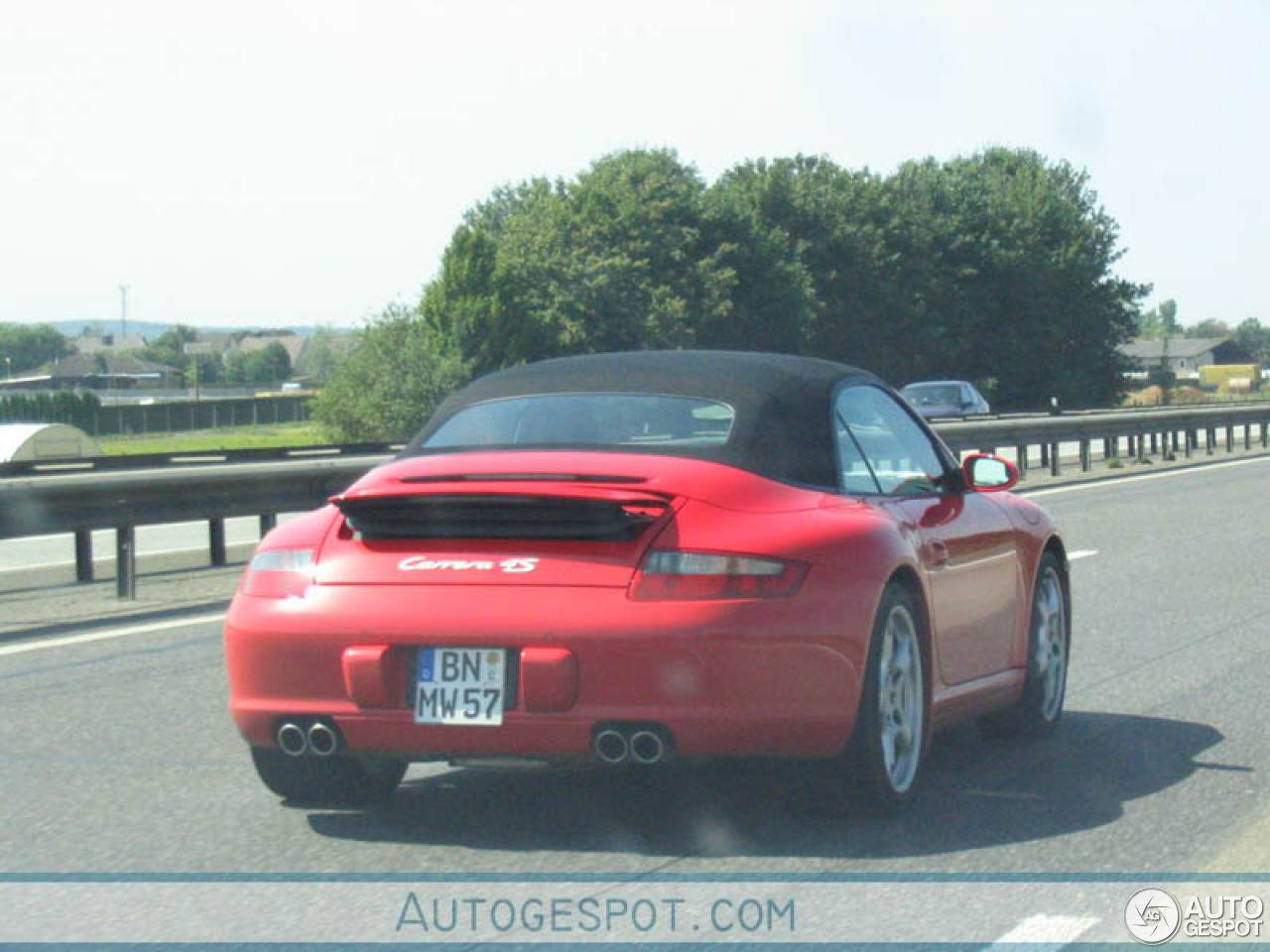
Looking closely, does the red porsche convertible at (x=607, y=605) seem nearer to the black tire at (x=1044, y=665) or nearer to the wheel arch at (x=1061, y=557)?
the black tire at (x=1044, y=665)

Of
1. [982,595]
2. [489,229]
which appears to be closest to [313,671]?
[982,595]

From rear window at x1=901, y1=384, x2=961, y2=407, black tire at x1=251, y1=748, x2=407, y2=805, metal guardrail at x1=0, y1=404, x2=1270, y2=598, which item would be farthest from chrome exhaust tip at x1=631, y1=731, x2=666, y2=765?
rear window at x1=901, y1=384, x2=961, y2=407

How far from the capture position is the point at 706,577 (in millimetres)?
5438

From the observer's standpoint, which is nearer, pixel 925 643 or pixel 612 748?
pixel 612 748

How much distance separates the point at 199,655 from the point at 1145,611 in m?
5.24

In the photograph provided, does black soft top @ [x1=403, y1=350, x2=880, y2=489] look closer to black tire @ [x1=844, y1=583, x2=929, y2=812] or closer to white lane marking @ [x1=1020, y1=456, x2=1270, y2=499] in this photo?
black tire @ [x1=844, y1=583, x2=929, y2=812]

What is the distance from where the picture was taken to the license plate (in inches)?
213

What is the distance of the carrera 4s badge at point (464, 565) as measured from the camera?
5.47 m

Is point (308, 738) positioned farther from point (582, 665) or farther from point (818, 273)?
point (818, 273)

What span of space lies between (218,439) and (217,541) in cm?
7449

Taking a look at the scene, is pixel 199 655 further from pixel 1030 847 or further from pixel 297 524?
pixel 1030 847

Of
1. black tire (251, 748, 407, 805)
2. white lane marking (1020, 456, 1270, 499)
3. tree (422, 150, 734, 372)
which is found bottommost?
white lane marking (1020, 456, 1270, 499)

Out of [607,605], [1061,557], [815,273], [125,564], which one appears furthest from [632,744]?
[815,273]

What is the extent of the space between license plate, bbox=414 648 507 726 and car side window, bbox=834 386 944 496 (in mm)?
1364
